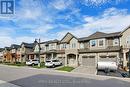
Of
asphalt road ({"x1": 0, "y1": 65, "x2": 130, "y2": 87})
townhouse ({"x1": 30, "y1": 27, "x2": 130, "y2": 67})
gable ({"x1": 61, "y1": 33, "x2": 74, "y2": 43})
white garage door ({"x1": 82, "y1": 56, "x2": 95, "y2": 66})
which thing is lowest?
asphalt road ({"x1": 0, "y1": 65, "x2": 130, "y2": 87})

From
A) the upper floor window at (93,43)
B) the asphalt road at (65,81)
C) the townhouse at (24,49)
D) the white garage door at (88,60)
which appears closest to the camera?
the asphalt road at (65,81)

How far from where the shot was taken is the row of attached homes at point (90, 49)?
123 ft

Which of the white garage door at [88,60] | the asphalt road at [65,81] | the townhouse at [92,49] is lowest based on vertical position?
the asphalt road at [65,81]

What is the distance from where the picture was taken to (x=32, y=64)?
174 ft

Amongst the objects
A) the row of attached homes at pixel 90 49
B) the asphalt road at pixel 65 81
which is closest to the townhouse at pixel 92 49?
the row of attached homes at pixel 90 49

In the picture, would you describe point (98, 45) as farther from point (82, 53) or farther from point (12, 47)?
point (12, 47)

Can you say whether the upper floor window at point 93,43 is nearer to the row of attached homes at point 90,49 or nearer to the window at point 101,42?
the row of attached homes at point 90,49

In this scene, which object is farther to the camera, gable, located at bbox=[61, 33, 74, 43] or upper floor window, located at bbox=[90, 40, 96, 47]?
gable, located at bbox=[61, 33, 74, 43]

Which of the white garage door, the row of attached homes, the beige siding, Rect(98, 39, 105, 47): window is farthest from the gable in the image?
the beige siding

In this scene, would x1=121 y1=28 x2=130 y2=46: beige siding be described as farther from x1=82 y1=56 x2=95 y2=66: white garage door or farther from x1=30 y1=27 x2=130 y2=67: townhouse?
x1=82 y1=56 x2=95 y2=66: white garage door

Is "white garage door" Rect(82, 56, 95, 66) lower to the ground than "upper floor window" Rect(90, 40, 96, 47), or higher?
lower

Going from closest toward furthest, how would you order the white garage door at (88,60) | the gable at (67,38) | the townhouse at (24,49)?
the white garage door at (88,60) → the gable at (67,38) → the townhouse at (24,49)

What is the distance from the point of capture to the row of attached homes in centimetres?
3734

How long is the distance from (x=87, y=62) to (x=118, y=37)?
29.9 ft
